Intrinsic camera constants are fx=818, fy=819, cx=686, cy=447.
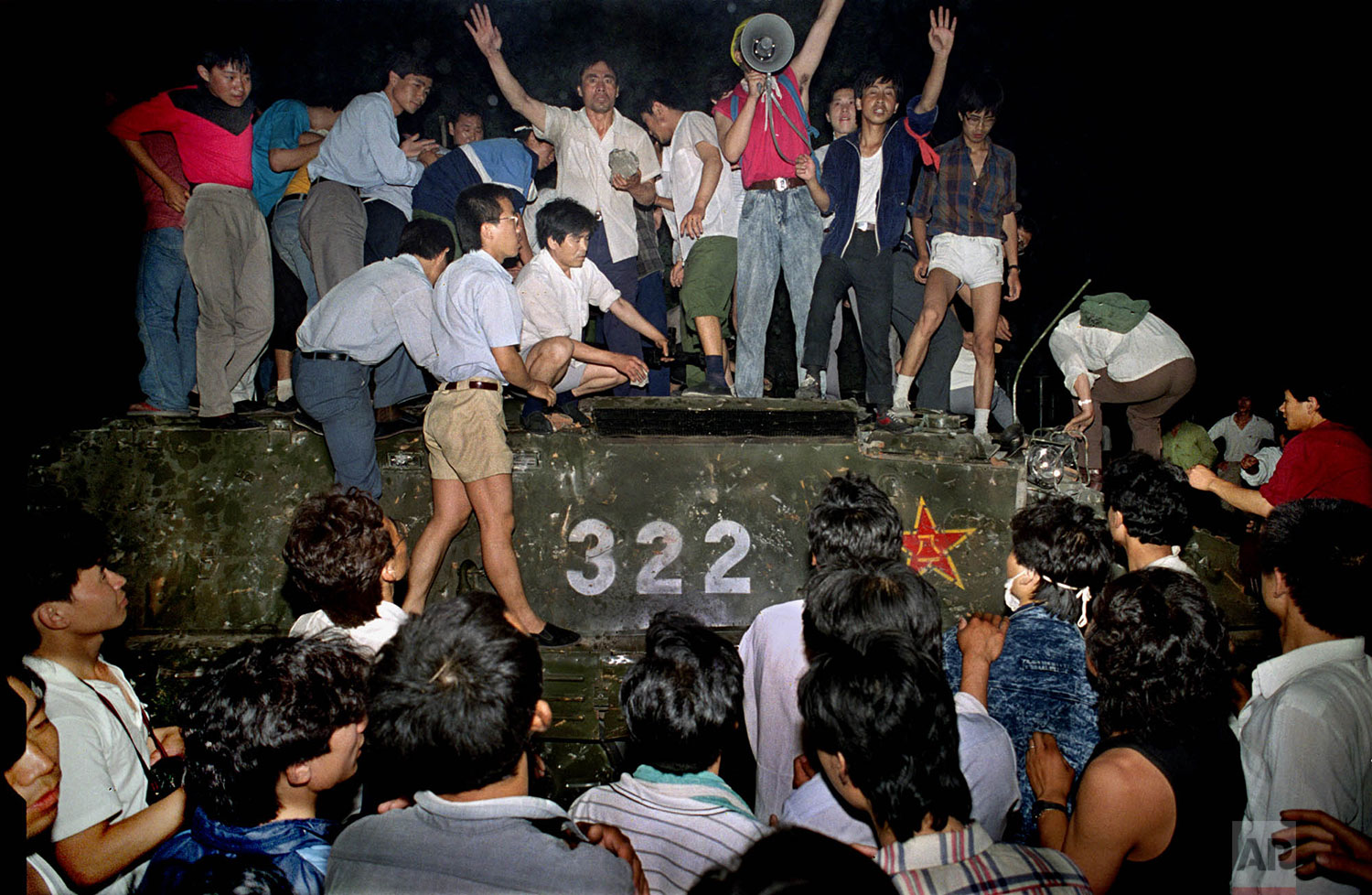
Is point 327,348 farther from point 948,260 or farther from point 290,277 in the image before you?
point 948,260

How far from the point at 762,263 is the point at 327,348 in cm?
285

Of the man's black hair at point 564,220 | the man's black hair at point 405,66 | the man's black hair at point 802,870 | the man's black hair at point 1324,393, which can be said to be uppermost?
the man's black hair at point 405,66

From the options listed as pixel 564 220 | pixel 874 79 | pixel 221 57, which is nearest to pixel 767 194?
pixel 874 79

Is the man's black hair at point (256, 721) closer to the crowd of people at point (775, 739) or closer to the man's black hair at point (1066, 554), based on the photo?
the crowd of people at point (775, 739)

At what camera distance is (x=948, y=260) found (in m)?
5.64

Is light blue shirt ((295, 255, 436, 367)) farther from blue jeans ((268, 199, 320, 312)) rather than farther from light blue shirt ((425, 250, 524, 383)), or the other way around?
blue jeans ((268, 199, 320, 312))

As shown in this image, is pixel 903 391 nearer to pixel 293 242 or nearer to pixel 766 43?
pixel 766 43

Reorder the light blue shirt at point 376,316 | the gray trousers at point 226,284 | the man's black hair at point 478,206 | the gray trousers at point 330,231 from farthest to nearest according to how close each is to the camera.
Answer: the gray trousers at point 330,231, the gray trousers at point 226,284, the light blue shirt at point 376,316, the man's black hair at point 478,206

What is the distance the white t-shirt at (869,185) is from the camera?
19.1 ft

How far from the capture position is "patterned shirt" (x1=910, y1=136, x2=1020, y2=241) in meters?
5.62

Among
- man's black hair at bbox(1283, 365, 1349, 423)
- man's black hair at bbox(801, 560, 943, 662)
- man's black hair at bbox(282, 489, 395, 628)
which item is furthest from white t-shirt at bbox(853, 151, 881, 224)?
man's black hair at bbox(282, 489, 395, 628)

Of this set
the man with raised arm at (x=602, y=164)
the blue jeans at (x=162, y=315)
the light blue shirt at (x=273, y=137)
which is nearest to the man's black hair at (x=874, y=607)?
the man with raised arm at (x=602, y=164)

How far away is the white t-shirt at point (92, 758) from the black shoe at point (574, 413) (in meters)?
2.73

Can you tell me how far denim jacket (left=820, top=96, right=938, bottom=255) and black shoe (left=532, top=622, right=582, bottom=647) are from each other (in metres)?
3.29
